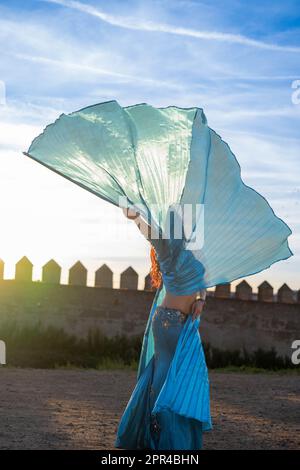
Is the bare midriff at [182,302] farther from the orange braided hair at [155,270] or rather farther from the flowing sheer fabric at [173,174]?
the orange braided hair at [155,270]

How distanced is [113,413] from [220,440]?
1.64 m

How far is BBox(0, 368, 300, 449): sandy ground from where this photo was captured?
706 centimetres

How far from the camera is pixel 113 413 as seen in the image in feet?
28.0

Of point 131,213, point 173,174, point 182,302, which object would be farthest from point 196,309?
point 173,174

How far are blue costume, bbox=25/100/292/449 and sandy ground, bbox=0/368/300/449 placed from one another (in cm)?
86

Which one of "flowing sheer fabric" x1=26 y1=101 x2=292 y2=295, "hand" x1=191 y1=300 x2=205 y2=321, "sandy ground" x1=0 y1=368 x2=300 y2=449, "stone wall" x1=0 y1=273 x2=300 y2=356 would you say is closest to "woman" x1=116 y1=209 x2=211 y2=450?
"hand" x1=191 y1=300 x2=205 y2=321

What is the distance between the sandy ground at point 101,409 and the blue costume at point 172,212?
2.82 ft

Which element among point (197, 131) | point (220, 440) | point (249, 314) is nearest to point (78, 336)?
point (249, 314)

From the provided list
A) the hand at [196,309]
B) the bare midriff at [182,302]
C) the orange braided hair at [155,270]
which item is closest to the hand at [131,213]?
the orange braided hair at [155,270]

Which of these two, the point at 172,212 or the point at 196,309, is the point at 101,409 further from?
the point at 172,212

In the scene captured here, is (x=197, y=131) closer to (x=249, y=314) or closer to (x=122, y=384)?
(x=122, y=384)

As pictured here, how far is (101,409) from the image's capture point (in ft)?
28.8

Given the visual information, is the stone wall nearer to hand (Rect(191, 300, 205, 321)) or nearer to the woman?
the woman

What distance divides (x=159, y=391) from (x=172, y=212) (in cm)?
136
